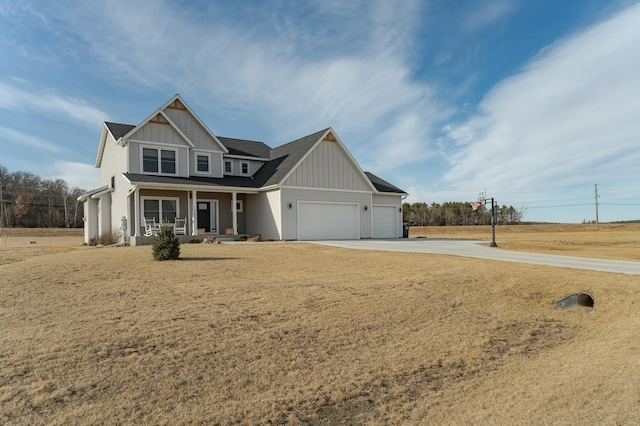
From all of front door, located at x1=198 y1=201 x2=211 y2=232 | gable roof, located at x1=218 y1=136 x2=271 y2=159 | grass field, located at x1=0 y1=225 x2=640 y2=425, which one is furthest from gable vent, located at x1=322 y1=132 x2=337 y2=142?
grass field, located at x1=0 y1=225 x2=640 y2=425

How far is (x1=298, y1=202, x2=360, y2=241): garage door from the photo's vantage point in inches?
888

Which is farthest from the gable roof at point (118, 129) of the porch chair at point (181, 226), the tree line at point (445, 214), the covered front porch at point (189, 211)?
the tree line at point (445, 214)

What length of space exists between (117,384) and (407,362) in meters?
3.35

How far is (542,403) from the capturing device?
12.8 ft

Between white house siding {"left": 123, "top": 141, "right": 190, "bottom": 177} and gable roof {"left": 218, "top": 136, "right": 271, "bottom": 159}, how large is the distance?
3670mm

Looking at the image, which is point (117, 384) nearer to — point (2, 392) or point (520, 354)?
point (2, 392)

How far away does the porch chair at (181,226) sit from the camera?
807 inches

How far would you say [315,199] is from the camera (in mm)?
22797

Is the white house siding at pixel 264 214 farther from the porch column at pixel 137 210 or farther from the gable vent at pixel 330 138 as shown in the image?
the porch column at pixel 137 210

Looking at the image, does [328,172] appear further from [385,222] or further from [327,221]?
[385,222]

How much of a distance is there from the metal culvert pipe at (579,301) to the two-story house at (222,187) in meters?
15.4

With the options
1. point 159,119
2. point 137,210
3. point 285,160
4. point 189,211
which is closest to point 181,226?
point 189,211

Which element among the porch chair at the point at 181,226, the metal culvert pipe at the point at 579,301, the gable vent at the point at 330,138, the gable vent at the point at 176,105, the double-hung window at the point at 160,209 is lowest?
the metal culvert pipe at the point at 579,301

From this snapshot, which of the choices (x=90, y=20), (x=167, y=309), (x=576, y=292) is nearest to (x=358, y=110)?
(x=90, y=20)
